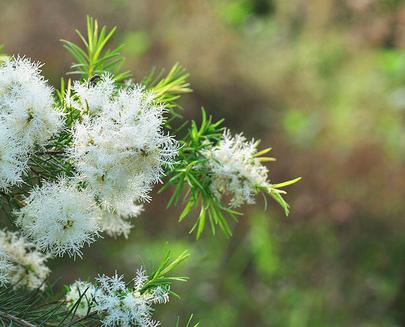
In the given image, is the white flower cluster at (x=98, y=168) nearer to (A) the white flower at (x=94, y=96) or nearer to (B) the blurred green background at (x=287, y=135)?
(A) the white flower at (x=94, y=96)

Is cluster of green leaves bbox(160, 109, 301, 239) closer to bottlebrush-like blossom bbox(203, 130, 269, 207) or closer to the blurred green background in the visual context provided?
bottlebrush-like blossom bbox(203, 130, 269, 207)

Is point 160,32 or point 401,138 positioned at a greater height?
point 160,32

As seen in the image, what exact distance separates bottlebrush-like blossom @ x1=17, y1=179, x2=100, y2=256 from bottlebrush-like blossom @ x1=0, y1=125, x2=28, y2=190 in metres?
0.03

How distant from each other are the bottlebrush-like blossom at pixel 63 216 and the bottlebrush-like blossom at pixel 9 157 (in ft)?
0.11

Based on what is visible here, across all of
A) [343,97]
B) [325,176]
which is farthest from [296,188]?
[343,97]

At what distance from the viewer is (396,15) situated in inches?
151

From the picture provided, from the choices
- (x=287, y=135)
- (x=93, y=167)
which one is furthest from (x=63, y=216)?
(x=287, y=135)

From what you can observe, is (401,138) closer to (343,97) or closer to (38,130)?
(343,97)

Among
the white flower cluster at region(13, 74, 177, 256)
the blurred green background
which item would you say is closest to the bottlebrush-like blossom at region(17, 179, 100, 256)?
the white flower cluster at region(13, 74, 177, 256)

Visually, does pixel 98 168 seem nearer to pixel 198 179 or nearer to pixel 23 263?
pixel 198 179

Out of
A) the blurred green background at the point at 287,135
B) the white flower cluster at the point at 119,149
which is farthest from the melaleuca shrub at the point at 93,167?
the blurred green background at the point at 287,135

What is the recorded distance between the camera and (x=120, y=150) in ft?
1.73

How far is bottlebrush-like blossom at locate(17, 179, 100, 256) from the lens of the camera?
21.9 inches

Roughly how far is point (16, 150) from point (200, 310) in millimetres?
1820
